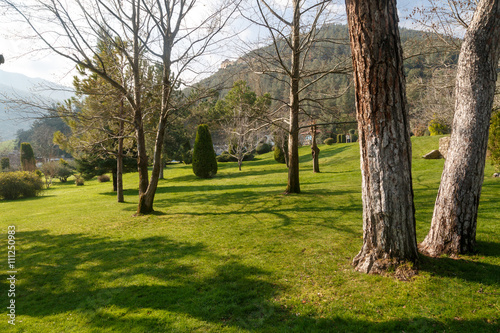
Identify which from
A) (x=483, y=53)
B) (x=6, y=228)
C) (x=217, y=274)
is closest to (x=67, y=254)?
(x=217, y=274)

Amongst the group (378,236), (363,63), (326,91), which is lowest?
(378,236)

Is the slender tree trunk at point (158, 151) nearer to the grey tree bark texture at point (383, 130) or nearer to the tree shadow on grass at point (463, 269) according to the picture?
the grey tree bark texture at point (383, 130)

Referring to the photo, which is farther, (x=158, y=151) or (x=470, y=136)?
(x=158, y=151)

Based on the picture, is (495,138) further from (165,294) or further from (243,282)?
(165,294)

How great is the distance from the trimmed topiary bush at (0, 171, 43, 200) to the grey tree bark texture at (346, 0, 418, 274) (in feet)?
65.3

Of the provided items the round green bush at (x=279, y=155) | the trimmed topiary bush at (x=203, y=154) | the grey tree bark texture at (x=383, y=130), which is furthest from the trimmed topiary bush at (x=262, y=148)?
the grey tree bark texture at (x=383, y=130)

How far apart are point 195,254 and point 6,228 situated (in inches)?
281

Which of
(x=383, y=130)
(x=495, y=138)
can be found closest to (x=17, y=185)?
(x=383, y=130)

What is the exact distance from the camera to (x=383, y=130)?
310 centimetres

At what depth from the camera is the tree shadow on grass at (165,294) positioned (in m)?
2.65

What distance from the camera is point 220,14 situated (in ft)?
25.7

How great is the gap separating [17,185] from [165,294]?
704 inches

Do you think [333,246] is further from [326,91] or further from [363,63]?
[326,91]

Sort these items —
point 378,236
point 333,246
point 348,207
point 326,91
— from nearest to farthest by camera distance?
point 378,236 → point 333,246 → point 348,207 → point 326,91
